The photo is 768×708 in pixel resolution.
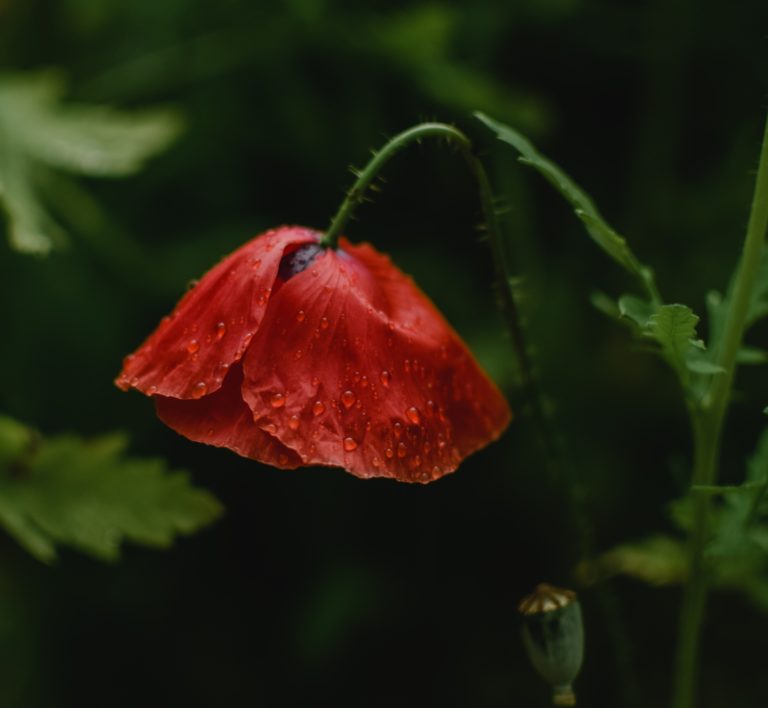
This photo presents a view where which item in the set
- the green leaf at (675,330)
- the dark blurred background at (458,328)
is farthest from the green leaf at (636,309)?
the dark blurred background at (458,328)

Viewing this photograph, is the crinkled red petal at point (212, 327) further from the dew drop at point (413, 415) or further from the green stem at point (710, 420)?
the green stem at point (710, 420)

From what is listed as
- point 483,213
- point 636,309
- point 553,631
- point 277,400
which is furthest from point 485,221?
point 553,631

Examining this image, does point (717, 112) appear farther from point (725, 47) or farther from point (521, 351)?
point (521, 351)

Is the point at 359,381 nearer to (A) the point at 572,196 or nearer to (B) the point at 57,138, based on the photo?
(A) the point at 572,196

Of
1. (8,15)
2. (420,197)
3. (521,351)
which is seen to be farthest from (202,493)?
(8,15)

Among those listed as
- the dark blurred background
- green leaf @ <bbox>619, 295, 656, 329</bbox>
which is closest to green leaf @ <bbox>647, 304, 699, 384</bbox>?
green leaf @ <bbox>619, 295, 656, 329</bbox>

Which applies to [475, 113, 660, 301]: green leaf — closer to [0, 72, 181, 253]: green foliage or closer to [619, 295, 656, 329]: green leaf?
[619, 295, 656, 329]: green leaf
